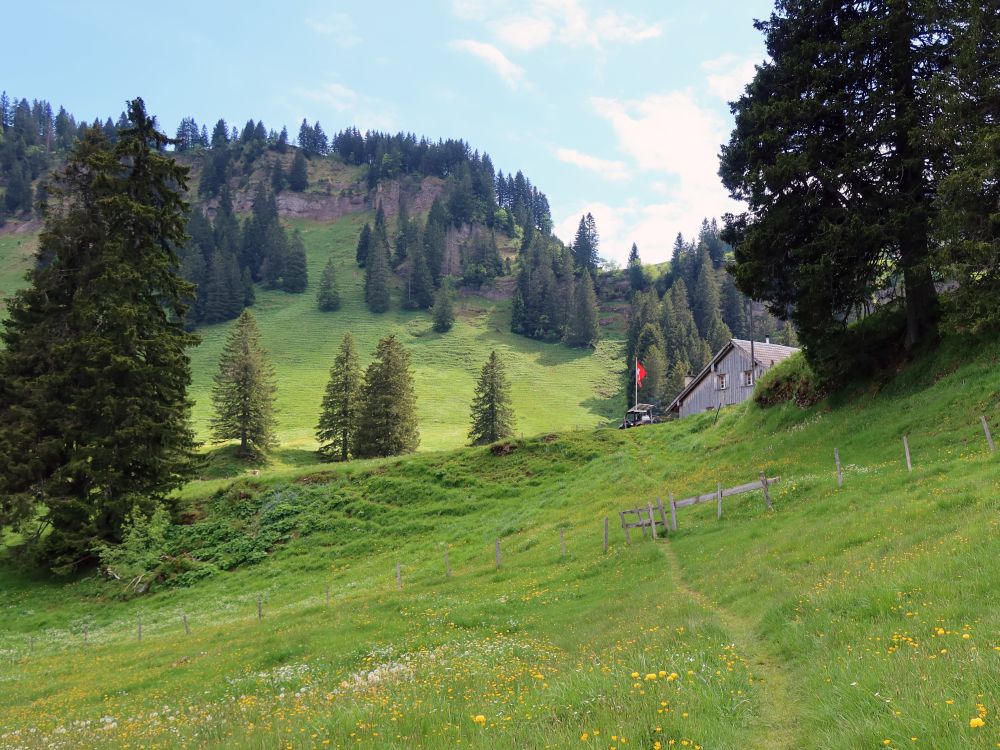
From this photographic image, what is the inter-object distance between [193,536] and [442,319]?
110 metres

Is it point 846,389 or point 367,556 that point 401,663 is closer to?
point 367,556

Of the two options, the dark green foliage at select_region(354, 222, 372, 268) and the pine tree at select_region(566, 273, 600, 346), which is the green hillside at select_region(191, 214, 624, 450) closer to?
the pine tree at select_region(566, 273, 600, 346)

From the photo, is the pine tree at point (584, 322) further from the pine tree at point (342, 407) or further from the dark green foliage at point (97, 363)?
the dark green foliage at point (97, 363)

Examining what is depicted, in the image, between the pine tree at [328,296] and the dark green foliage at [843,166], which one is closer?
the dark green foliage at [843,166]

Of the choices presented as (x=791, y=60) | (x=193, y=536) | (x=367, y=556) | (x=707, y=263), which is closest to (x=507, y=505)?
(x=367, y=556)

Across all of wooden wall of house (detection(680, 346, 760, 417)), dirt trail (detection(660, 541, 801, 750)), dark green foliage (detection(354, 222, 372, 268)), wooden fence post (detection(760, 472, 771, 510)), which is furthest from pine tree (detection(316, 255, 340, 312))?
dirt trail (detection(660, 541, 801, 750))

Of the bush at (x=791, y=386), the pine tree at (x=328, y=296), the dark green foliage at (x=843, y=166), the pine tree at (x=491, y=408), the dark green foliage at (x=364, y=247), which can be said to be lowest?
the pine tree at (x=491, y=408)

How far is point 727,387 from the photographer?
5953 centimetres

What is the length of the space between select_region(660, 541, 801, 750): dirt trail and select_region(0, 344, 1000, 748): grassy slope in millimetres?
44

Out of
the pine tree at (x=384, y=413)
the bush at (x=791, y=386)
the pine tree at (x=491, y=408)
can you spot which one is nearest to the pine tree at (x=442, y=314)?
the pine tree at (x=491, y=408)

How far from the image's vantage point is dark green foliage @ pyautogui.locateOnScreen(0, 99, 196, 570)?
3072 centimetres

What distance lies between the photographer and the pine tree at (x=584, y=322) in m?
144

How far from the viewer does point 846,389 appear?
27.9m

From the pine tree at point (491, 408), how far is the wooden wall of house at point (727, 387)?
827 inches
